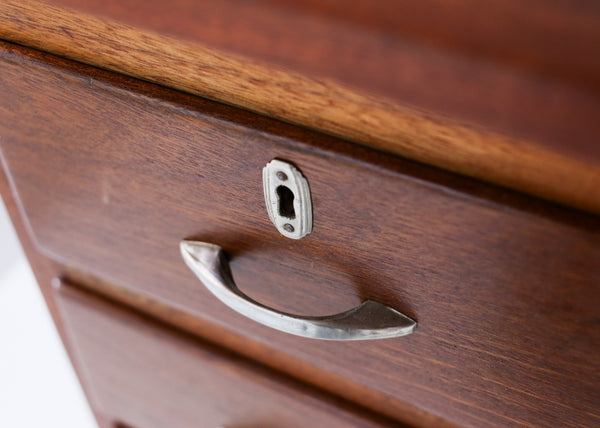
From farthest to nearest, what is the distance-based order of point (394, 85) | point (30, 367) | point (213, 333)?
1. point (30, 367)
2. point (213, 333)
3. point (394, 85)

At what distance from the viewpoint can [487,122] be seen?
5.8 inches

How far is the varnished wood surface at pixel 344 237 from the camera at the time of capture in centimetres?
17

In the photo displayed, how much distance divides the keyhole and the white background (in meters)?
0.48

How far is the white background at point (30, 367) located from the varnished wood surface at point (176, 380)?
9.9 inches

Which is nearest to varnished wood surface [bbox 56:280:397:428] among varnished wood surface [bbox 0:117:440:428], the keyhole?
varnished wood surface [bbox 0:117:440:428]

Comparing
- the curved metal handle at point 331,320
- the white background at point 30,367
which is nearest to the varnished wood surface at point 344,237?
the curved metal handle at point 331,320

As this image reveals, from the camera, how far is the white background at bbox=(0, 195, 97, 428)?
25.5 inches

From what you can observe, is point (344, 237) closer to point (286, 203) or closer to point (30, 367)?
point (286, 203)

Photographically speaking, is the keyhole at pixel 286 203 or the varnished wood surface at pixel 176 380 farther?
the varnished wood surface at pixel 176 380

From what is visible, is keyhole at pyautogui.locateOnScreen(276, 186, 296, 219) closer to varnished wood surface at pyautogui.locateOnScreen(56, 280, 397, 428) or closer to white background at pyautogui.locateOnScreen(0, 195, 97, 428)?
varnished wood surface at pyautogui.locateOnScreen(56, 280, 397, 428)

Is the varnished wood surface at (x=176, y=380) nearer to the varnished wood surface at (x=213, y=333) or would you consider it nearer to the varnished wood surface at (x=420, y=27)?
the varnished wood surface at (x=213, y=333)

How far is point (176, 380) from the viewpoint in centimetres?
36

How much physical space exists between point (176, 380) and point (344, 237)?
0.20 m

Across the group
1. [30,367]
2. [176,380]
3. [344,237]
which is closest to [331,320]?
[344,237]
